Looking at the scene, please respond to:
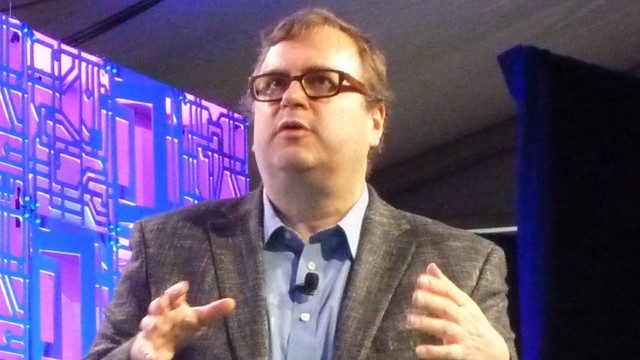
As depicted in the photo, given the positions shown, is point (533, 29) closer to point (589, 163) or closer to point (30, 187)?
point (30, 187)

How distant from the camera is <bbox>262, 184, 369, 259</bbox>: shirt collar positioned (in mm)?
1604

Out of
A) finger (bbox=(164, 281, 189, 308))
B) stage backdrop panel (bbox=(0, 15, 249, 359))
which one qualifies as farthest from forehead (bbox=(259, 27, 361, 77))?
stage backdrop panel (bbox=(0, 15, 249, 359))

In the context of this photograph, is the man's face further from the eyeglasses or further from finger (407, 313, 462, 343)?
finger (407, 313, 462, 343)

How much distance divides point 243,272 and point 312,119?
25 centimetres

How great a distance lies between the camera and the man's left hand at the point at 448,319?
1237 mm

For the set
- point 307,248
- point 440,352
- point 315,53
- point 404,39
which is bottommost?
point 440,352

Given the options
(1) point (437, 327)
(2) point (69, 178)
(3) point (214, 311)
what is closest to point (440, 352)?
(1) point (437, 327)

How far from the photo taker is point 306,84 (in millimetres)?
1624

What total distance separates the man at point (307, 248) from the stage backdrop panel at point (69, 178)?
0.82 meters

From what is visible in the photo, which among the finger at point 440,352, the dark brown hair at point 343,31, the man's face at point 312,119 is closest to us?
the finger at point 440,352

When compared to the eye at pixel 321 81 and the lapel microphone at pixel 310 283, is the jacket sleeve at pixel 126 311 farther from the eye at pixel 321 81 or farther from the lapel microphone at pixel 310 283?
the eye at pixel 321 81

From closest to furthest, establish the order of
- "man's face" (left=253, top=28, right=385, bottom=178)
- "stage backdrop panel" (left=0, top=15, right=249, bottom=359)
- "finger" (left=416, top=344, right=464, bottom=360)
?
"finger" (left=416, top=344, right=464, bottom=360) < "man's face" (left=253, top=28, right=385, bottom=178) < "stage backdrop panel" (left=0, top=15, right=249, bottom=359)

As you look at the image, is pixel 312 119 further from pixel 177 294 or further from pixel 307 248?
pixel 177 294

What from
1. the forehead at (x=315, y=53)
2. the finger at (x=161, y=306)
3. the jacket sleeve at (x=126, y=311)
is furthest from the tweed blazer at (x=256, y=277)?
the forehead at (x=315, y=53)
